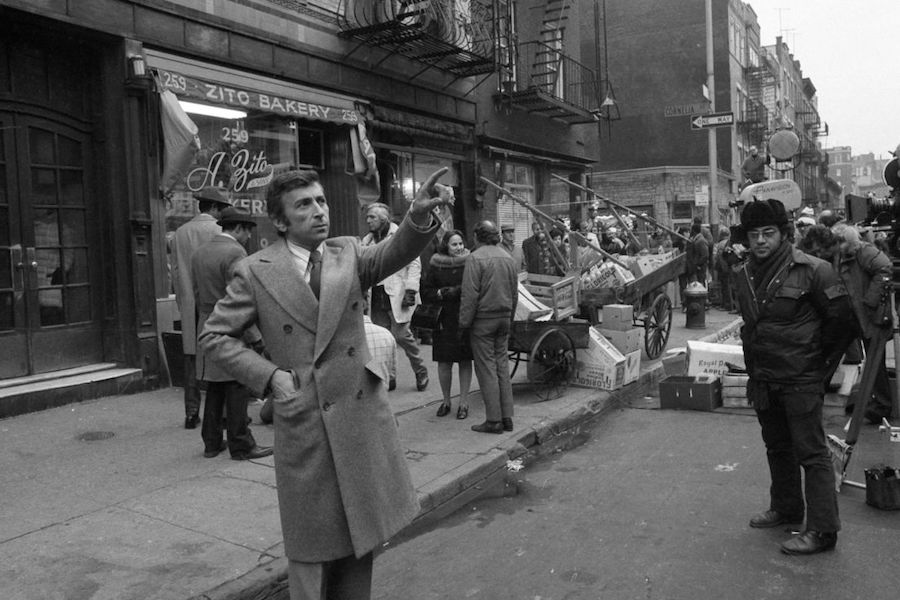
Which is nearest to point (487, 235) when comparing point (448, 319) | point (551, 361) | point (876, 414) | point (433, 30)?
point (448, 319)

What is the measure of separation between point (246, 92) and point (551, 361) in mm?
5174

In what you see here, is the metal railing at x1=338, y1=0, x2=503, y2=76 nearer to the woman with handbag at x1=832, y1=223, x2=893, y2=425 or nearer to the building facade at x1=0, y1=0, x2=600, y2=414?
the building facade at x1=0, y1=0, x2=600, y2=414

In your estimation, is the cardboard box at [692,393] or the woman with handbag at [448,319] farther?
the cardboard box at [692,393]

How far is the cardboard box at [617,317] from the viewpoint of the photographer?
9.16 meters

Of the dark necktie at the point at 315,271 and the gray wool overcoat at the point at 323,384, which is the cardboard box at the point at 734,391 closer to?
the gray wool overcoat at the point at 323,384

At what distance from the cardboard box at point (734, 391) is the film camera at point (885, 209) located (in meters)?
2.80

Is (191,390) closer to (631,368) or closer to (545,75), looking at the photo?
(631,368)

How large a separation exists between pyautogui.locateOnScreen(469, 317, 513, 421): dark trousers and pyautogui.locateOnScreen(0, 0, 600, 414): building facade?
13.0ft

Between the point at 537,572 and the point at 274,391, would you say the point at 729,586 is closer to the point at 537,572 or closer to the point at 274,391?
the point at 537,572

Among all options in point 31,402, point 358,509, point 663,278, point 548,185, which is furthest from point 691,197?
point 358,509

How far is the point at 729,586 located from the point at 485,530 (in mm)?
1540

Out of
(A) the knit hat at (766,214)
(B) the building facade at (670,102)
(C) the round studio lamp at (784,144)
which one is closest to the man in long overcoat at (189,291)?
(A) the knit hat at (766,214)

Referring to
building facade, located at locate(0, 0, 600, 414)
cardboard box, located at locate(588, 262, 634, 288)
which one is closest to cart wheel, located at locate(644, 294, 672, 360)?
cardboard box, located at locate(588, 262, 634, 288)

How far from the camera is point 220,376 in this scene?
589 centimetres
